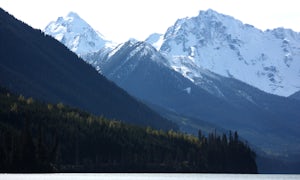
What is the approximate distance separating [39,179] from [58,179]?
6.96m

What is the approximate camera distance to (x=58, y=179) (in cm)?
19325

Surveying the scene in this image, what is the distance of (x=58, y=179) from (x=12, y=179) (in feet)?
51.2

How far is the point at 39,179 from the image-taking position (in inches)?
7387

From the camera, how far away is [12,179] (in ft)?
594

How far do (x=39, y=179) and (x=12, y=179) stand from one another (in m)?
8.65

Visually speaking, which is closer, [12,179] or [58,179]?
[12,179]
